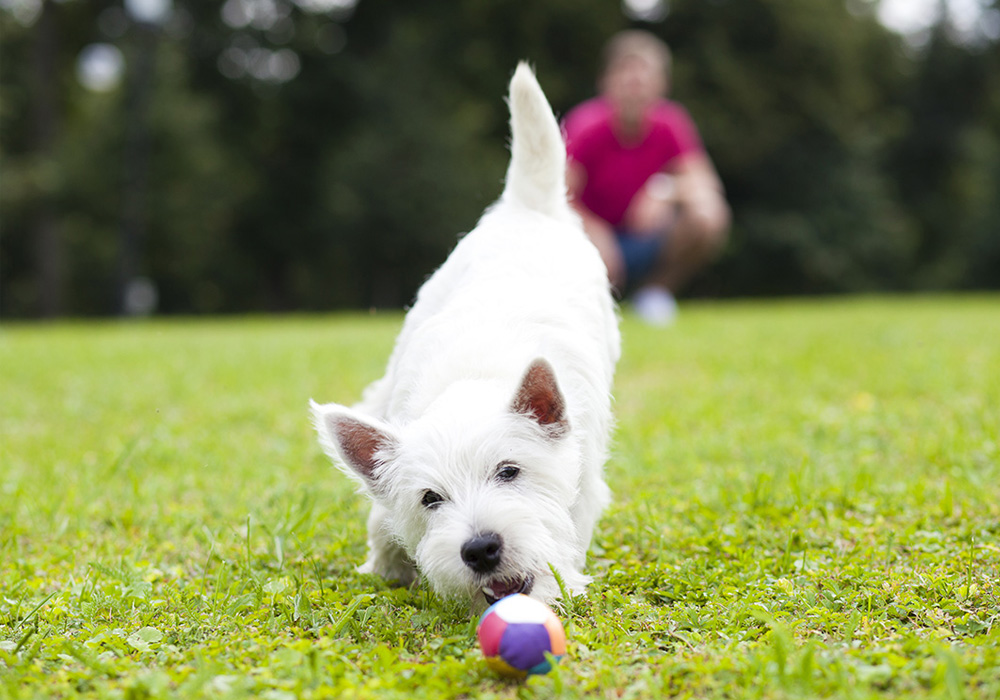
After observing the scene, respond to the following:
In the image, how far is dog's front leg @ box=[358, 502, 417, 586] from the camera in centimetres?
352

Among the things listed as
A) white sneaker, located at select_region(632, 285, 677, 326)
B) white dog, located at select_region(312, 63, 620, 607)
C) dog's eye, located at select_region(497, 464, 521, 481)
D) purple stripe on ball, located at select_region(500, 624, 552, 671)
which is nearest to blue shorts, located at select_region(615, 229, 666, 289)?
white sneaker, located at select_region(632, 285, 677, 326)

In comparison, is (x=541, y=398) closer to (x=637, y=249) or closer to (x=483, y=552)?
(x=483, y=552)

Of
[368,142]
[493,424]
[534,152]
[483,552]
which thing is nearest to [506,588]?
[483,552]

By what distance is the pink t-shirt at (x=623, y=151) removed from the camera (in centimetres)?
1156

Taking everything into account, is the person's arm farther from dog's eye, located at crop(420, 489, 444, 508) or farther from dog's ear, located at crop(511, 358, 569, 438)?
dog's eye, located at crop(420, 489, 444, 508)

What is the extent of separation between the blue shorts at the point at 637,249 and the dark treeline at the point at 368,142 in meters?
17.2

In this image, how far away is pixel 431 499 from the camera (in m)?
3.06

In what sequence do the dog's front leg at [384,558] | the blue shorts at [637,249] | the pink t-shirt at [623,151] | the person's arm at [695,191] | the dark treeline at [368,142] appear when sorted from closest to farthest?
1. the dog's front leg at [384,558]
2. the pink t-shirt at [623,151]
3. the person's arm at [695,191]
4. the blue shorts at [637,249]
5. the dark treeline at [368,142]

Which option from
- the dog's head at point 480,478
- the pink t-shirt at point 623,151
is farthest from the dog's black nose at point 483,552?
the pink t-shirt at point 623,151

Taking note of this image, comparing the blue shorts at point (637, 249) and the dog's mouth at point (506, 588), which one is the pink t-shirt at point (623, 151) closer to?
the blue shorts at point (637, 249)

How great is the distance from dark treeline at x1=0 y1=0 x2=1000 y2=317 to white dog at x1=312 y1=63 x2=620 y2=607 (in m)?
25.6

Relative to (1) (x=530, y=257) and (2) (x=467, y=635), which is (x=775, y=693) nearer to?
(2) (x=467, y=635)

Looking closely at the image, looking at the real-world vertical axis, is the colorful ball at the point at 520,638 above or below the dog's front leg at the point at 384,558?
above

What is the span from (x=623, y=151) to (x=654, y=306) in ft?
7.06
